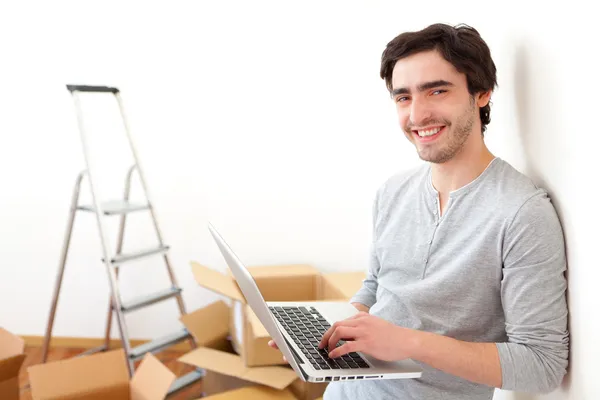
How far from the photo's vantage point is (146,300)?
248 centimetres

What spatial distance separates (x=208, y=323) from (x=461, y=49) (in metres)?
1.69

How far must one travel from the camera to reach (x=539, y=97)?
1.02m

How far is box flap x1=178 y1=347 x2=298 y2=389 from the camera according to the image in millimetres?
1944

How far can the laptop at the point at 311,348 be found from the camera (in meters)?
0.98

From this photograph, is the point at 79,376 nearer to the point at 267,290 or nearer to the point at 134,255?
the point at 134,255

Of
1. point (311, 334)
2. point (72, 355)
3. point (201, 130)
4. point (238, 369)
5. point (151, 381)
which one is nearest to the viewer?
point (311, 334)

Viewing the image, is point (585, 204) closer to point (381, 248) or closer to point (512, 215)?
point (512, 215)

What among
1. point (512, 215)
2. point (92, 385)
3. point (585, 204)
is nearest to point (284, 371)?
point (92, 385)

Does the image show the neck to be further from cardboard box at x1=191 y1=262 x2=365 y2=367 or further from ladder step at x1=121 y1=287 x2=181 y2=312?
ladder step at x1=121 y1=287 x2=181 y2=312

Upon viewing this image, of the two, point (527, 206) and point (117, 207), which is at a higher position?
point (527, 206)

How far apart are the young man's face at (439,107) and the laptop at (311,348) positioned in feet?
1.36

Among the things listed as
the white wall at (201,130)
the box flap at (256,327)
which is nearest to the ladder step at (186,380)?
the white wall at (201,130)

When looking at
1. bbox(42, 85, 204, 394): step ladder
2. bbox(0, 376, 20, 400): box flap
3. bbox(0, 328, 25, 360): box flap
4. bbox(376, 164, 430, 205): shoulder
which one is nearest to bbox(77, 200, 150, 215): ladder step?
bbox(42, 85, 204, 394): step ladder

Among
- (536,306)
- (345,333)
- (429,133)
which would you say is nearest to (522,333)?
(536,306)
